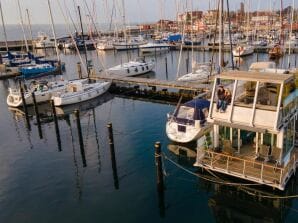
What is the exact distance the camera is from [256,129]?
18.3 meters

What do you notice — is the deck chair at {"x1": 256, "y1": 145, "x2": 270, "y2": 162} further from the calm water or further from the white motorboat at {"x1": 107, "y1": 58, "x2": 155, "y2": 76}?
the white motorboat at {"x1": 107, "y1": 58, "x2": 155, "y2": 76}

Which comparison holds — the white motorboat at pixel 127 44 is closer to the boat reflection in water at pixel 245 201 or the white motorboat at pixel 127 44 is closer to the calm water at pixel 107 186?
the calm water at pixel 107 186

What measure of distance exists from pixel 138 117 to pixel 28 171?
1507cm

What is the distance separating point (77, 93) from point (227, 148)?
89.6ft

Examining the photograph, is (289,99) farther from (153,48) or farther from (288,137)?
(153,48)

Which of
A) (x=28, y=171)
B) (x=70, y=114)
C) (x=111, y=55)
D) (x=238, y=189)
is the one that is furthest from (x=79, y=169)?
(x=111, y=55)

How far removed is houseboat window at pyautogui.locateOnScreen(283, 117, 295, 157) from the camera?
19344 mm

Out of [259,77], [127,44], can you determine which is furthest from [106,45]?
[259,77]

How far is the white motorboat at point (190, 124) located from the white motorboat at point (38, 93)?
22125mm

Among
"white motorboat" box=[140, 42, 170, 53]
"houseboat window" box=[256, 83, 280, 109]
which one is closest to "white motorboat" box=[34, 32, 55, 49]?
"white motorboat" box=[140, 42, 170, 53]

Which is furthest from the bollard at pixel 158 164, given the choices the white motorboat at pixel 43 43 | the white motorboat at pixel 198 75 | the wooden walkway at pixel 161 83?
the white motorboat at pixel 43 43

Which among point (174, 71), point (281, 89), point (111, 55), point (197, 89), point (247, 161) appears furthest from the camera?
point (111, 55)

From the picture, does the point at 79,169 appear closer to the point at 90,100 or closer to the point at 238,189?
the point at 238,189

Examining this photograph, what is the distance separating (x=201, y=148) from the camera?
21.4 m
